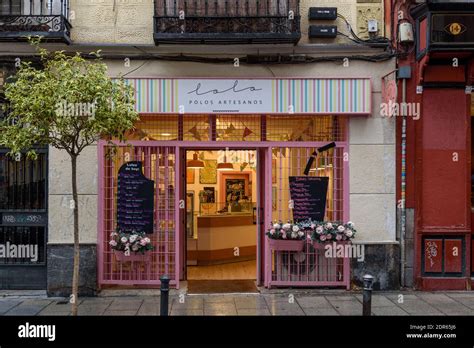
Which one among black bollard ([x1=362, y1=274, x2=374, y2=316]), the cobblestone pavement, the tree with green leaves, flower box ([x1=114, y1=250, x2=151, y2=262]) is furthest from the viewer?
flower box ([x1=114, y1=250, x2=151, y2=262])

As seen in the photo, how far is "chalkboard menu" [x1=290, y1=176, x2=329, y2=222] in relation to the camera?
405 inches

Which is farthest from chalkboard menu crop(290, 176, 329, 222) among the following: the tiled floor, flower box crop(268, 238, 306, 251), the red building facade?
the tiled floor

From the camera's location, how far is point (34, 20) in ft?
32.3

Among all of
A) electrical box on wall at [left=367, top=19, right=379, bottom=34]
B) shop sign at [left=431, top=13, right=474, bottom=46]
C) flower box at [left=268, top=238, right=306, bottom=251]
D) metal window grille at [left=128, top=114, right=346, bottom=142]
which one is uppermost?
electrical box on wall at [left=367, top=19, right=379, bottom=34]

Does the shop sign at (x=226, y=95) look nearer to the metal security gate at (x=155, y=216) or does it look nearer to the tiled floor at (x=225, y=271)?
the metal security gate at (x=155, y=216)

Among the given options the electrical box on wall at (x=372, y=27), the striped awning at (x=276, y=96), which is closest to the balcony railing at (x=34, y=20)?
the striped awning at (x=276, y=96)

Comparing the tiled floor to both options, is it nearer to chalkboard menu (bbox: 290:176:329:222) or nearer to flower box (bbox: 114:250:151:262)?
flower box (bbox: 114:250:151:262)

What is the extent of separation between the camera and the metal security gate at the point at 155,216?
1016cm

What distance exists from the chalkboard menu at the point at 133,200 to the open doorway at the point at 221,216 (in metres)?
1.77

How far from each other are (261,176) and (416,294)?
3.62 metres

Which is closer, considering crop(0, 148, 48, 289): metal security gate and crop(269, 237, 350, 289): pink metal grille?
crop(0, 148, 48, 289): metal security gate

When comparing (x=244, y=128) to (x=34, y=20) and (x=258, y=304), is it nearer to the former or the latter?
(x=258, y=304)

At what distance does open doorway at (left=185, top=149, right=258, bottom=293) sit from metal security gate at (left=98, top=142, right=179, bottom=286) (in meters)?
1.02

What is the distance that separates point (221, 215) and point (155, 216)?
2.62 m
